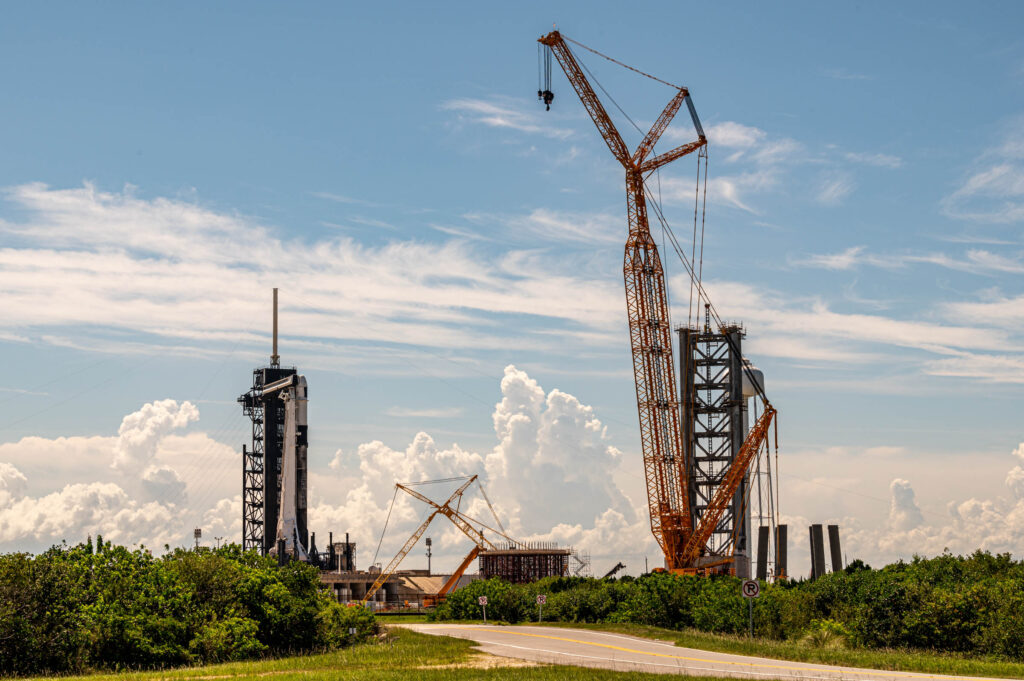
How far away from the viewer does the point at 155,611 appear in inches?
2090

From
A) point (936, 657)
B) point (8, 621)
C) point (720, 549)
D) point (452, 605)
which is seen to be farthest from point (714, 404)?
point (8, 621)

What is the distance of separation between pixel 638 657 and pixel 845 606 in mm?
17557

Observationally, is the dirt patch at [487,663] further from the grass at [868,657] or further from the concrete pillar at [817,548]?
the concrete pillar at [817,548]

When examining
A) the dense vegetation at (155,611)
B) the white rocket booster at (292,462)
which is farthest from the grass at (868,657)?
the white rocket booster at (292,462)

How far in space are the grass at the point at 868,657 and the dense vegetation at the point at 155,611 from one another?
66.9ft

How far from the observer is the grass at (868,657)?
40.2 metres

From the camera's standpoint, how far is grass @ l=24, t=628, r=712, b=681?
38.7m

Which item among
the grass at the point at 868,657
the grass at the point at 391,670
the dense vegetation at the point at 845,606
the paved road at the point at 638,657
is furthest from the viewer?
the dense vegetation at the point at 845,606

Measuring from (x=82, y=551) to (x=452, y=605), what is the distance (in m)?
40.0

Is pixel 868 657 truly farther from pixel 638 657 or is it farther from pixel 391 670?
pixel 391 670

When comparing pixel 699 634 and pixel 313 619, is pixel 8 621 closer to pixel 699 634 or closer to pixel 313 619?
pixel 313 619

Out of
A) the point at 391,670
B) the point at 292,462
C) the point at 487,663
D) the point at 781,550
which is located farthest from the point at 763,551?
the point at 391,670

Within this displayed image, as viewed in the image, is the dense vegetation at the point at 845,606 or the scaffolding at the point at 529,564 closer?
the dense vegetation at the point at 845,606

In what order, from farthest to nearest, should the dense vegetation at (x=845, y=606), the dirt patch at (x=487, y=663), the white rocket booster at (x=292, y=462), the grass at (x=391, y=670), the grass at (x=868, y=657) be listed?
the white rocket booster at (x=292, y=462), the dense vegetation at (x=845, y=606), the dirt patch at (x=487, y=663), the grass at (x=868, y=657), the grass at (x=391, y=670)
